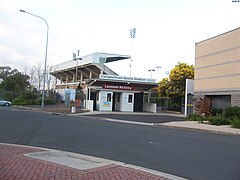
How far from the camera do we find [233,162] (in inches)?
363

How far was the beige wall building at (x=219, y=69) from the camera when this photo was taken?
2828 cm

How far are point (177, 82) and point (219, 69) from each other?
61.1ft

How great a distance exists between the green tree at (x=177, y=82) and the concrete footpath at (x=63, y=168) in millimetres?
41026

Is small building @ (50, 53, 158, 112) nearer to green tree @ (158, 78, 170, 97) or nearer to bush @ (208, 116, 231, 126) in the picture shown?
green tree @ (158, 78, 170, 97)

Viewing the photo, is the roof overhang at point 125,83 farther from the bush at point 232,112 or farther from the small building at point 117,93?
the bush at point 232,112

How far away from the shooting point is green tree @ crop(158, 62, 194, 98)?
160 ft

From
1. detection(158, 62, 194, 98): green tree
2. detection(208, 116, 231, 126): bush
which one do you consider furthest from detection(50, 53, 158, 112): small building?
detection(208, 116, 231, 126): bush

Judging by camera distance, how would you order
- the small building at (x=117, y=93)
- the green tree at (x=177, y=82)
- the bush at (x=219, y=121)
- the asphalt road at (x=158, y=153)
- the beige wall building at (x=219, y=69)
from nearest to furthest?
the asphalt road at (x=158, y=153) → the bush at (x=219, y=121) → the beige wall building at (x=219, y=69) → the small building at (x=117, y=93) → the green tree at (x=177, y=82)

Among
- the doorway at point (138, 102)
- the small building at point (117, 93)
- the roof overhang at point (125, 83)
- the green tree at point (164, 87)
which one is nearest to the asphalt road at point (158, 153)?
the roof overhang at point (125, 83)

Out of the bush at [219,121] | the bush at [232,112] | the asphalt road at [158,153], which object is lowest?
the asphalt road at [158,153]

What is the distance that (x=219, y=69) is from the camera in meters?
30.5

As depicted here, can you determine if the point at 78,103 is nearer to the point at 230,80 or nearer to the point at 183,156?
the point at 230,80

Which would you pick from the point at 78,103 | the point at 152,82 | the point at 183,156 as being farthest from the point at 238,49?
the point at 78,103

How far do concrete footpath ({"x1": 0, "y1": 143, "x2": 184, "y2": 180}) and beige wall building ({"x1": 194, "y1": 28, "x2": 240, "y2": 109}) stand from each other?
2207 centimetres
